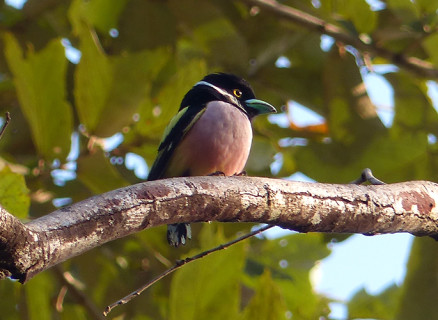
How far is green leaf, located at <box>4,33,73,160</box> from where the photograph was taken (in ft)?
14.2

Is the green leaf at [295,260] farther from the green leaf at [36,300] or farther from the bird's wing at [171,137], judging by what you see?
the green leaf at [36,300]

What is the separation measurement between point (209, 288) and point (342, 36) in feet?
7.63

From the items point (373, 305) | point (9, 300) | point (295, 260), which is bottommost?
point (373, 305)

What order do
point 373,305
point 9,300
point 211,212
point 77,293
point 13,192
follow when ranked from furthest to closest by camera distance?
point 373,305 < point 9,300 < point 77,293 < point 13,192 < point 211,212

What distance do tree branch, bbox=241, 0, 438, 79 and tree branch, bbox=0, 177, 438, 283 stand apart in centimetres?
204

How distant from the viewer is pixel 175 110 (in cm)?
481

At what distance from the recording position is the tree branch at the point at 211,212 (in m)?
2.21

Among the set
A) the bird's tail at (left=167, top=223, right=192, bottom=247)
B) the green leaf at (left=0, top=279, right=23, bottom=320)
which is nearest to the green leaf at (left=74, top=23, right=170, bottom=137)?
the bird's tail at (left=167, top=223, right=192, bottom=247)

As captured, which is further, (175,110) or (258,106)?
(258,106)

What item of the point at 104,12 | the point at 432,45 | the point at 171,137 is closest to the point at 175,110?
the point at 171,137

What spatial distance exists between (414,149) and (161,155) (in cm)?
184

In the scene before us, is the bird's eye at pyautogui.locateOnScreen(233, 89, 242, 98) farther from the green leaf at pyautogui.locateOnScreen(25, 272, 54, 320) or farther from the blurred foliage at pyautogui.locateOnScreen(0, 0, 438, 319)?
the green leaf at pyautogui.locateOnScreen(25, 272, 54, 320)

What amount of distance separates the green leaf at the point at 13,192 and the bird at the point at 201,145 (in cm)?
114

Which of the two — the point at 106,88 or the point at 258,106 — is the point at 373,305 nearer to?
the point at 258,106
